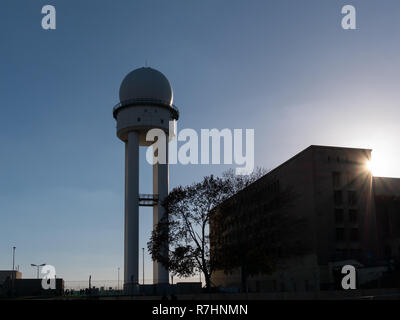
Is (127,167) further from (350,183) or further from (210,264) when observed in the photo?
(350,183)

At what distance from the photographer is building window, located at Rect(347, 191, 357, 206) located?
214 feet

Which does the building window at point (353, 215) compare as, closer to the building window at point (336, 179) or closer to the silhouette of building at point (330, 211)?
the silhouette of building at point (330, 211)

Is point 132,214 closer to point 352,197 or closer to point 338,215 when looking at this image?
point 338,215

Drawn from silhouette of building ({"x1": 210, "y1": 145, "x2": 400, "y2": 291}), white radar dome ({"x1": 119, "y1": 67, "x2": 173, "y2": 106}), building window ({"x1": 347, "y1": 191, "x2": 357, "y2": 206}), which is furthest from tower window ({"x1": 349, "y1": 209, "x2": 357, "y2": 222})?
white radar dome ({"x1": 119, "y1": 67, "x2": 173, "y2": 106})

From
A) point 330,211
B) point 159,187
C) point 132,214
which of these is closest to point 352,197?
point 330,211

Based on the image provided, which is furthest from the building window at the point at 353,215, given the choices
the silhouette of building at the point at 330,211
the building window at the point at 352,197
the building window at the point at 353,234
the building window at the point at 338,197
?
the building window at the point at 338,197

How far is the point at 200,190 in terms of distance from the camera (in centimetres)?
5981

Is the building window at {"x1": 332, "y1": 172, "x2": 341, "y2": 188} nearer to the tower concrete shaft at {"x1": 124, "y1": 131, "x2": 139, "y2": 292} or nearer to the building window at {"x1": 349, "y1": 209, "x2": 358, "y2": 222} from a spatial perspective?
the building window at {"x1": 349, "y1": 209, "x2": 358, "y2": 222}

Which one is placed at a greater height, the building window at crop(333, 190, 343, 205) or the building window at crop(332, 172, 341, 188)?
the building window at crop(332, 172, 341, 188)

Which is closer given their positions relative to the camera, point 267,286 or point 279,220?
point 279,220

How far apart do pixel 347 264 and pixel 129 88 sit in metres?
44.6

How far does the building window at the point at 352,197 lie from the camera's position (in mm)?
65125

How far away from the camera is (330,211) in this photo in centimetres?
6316
